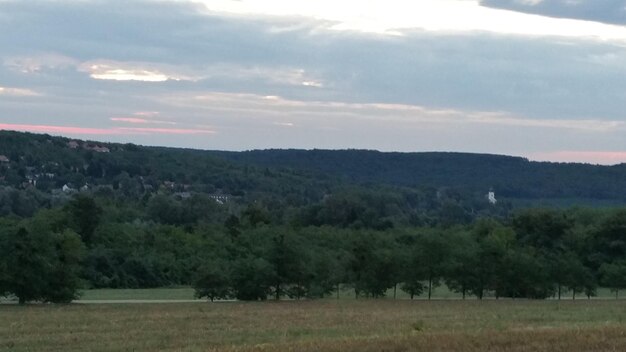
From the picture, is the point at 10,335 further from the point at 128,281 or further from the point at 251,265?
the point at 128,281

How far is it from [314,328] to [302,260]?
25413mm

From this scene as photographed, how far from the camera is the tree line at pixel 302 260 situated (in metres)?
52.2

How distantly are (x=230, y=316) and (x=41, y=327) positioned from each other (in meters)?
7.93

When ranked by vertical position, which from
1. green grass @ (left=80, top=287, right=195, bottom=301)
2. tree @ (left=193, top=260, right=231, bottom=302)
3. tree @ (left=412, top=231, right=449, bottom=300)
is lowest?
green grass @ (left=80, top=287, right=195, bottom=301)

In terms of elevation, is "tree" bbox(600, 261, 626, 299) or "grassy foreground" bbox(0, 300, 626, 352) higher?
"grassy foreground" bbox(0, 300, 626, 352)

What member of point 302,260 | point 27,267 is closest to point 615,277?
point 302,260

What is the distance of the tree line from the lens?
52219 mm

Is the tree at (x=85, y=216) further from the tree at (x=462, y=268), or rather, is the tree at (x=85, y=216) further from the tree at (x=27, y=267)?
the tree at (x=462, y=268)

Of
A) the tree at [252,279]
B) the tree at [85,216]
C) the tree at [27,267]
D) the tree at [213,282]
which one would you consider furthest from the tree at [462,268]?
the tree at [85,216]

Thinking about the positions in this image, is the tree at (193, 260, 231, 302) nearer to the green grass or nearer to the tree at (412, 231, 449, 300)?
the green grass

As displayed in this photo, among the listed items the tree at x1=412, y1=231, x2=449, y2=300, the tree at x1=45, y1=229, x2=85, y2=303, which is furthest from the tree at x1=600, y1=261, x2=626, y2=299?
the tree at x1=45, y1=229, x2=85, y2=303

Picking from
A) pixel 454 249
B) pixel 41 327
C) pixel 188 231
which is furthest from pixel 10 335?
pixel 188 231

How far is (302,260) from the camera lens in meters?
57.8

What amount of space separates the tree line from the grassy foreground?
4934 millimetres
